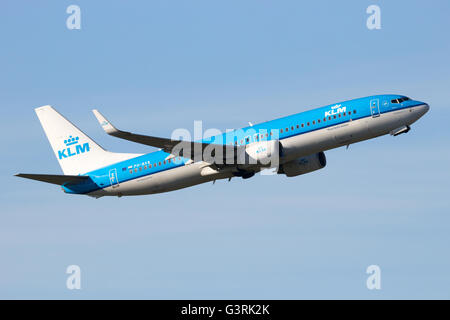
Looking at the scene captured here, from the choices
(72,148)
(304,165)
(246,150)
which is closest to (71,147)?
(72,148)

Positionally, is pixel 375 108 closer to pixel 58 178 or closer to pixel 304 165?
pixel 304 165

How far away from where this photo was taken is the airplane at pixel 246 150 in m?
62.6

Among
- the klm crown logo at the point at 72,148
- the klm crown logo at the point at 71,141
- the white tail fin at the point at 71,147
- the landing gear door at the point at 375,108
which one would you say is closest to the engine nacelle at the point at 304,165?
the landing gear door at the point at 375,108

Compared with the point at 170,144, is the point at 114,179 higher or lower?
lower

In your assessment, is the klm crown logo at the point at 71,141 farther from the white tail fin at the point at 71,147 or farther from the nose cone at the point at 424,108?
the nose cone at the point at 424,108

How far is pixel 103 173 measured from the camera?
235 feet

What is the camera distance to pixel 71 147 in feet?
249

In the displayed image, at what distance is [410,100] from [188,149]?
18.5m

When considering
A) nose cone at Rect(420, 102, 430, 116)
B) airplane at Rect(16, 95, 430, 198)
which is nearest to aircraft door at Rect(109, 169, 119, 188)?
airplane at Rect(16, 95, 430, 198)

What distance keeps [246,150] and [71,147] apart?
20.0 m

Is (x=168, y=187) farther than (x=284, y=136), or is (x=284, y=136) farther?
(x=168, y=187)

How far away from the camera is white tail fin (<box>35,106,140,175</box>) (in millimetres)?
73688

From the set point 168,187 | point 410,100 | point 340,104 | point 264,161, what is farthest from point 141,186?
point 410,100

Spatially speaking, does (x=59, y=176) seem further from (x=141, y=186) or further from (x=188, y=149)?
(x=188, y=149)
